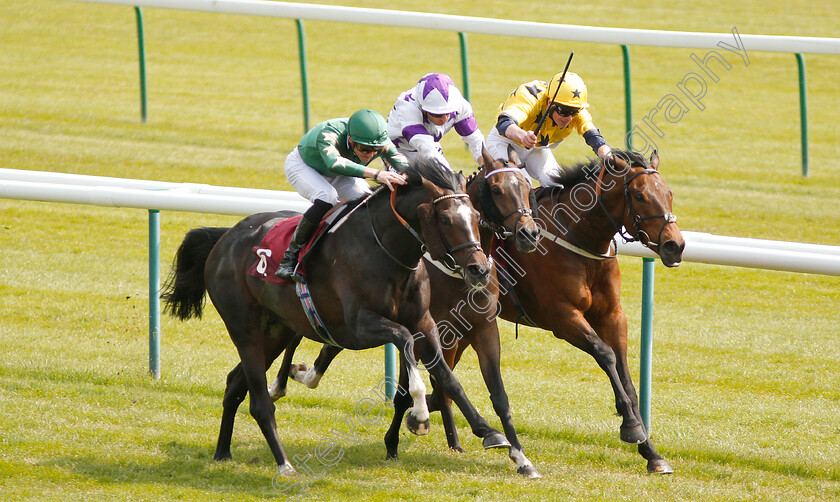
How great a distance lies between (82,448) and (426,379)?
2.55m

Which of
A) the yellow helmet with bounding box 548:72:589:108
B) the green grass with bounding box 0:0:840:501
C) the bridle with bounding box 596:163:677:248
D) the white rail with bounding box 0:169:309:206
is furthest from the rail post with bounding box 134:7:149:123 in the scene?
the bridle with bounding box 596:163:677:248

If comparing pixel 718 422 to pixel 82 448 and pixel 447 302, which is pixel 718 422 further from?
pixel 82 448

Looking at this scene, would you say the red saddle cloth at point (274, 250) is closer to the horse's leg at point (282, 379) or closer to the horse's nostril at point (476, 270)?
the horse's leg at point (282, 379)

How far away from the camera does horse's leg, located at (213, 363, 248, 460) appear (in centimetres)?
561

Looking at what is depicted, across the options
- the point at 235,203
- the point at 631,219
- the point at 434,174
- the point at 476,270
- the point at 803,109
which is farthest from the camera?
the point at 803,109

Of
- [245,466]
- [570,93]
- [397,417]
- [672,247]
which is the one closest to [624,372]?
[672,247]

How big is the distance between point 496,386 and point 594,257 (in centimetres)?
93

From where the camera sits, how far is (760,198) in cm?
1179

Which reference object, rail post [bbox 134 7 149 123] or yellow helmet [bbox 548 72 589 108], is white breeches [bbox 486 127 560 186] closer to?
yellow helmet [bbox 548 72 589 108]


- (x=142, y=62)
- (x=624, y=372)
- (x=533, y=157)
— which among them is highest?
(x=142, y=62)

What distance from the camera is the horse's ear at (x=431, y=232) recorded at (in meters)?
4.76

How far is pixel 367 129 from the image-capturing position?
5199 mm

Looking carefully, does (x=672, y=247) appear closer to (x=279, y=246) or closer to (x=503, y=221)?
(x=503, y=221)

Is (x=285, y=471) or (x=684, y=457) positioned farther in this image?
(x=684, y=457)
